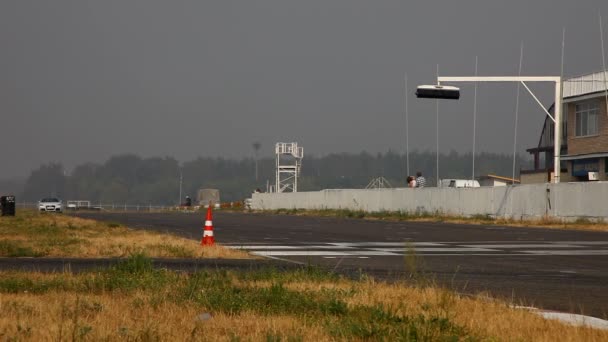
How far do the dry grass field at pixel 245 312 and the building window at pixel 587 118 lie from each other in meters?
48.0

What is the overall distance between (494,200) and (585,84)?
1770 cm

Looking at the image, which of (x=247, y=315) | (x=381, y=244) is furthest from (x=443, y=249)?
(x=247, y=315)

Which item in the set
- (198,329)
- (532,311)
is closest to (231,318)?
(198,329)

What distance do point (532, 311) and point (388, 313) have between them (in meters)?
2.01

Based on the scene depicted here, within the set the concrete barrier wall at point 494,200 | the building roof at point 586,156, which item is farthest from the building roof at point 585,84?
the concrete barrier wall at point 494,200

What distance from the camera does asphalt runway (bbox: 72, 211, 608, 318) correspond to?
475 inches


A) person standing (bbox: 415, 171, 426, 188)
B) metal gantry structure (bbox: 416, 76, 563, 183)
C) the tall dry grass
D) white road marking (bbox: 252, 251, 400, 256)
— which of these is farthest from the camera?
person standing (bbox: 415, 171, 426, 188)

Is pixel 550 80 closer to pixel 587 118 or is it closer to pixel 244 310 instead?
pixel 587 118

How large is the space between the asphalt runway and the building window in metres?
27.5

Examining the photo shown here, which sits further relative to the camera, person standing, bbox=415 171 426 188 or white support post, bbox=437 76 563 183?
person standing, bbox=415 171 426 188

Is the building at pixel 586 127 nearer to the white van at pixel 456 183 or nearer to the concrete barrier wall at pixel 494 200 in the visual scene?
the white van at pixel 456 183

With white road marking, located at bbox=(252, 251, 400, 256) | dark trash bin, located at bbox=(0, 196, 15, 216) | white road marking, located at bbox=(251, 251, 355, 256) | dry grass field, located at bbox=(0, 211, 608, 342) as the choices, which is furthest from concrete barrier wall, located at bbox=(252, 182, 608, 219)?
dry grass field, located at bbox=(0, 211, 608, 342)

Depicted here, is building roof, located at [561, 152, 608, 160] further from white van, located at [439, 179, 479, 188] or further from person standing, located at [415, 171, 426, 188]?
person standing, located at [415, 171, 426, 188]

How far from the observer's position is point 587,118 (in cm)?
5809
